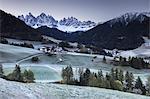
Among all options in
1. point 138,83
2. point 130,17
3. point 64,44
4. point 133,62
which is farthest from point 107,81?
point 130,17

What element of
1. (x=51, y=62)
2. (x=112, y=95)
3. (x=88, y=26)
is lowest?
(x=112, y=95)

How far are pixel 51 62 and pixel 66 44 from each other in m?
0.53

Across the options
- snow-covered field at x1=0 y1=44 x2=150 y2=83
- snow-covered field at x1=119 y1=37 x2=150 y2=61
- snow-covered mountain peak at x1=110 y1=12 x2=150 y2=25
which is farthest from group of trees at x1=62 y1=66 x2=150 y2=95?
snow-covered mountain peak at x1=110 y1=12 x2=150 y2=25

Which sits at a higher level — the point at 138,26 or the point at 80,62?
the point at 138,26

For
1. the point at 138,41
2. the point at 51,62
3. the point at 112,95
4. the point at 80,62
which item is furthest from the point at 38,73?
the point at 138,41

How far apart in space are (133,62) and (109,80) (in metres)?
0.68

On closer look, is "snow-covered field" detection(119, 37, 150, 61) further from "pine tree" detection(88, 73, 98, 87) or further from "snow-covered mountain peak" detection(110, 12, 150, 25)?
"pine tree" detection(88, 73, 98, 87)

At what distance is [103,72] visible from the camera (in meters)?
8.20

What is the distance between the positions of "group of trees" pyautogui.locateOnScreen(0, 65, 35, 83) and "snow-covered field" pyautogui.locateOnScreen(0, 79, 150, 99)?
200 millimetres

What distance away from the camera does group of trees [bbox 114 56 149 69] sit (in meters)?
8.34

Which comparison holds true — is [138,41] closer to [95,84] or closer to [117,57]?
[117,57]

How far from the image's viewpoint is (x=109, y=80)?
8.09 meters

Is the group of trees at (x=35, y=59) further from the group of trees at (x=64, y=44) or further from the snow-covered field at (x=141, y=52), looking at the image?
the snow-covered field at (x=141, y=52)

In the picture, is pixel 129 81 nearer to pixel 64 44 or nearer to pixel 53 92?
pixel 64 44
